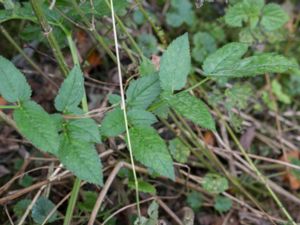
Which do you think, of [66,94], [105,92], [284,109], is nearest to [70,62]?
[105,92]

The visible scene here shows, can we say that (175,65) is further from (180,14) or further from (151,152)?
→ (180,14)

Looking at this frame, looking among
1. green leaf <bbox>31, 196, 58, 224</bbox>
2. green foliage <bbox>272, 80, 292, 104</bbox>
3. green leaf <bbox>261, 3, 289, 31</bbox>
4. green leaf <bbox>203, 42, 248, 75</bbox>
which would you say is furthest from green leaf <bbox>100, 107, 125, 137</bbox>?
green foliage <bbox>272, 80, 292, 104</bbox>

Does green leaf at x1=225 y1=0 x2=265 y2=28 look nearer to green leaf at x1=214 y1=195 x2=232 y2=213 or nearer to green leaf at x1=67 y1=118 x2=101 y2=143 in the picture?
green leaf at x1=214 y1=195 x2=232 y2=213

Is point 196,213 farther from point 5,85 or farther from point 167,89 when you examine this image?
point 5,85

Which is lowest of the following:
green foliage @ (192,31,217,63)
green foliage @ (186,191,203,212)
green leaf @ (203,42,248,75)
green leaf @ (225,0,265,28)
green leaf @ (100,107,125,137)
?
green foliage @ (186,191,203,212)

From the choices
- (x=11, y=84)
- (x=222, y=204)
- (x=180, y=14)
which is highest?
(x=11, y=84)

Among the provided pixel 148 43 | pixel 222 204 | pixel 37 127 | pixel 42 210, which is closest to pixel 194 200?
pixel 222 204

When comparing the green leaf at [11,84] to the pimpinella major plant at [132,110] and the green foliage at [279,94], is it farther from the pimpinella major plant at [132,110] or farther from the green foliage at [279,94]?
the green foliage at [279,94]

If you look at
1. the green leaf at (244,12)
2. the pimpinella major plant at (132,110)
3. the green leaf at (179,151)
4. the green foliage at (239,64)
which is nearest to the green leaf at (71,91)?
the pimpinella major plant at (132,110)
